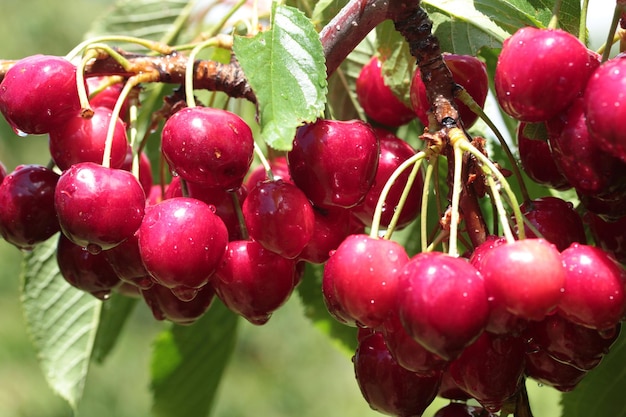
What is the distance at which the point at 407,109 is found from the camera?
1.42 meters

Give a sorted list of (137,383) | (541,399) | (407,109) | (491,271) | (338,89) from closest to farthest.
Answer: (491,271) → (407,109) → (338,89) → (541,399) → (137,383)

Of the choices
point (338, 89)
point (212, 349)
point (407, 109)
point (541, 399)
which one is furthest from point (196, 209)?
point (541, 399)

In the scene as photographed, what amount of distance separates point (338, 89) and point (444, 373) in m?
0.75

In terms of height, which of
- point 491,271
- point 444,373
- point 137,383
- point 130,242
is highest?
point 491,271

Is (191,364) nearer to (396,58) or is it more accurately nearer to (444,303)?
(396,58)

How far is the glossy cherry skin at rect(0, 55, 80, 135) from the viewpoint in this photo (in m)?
1.10

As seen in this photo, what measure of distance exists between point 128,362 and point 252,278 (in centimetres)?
510

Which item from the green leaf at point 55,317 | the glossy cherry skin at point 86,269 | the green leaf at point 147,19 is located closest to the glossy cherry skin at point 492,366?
the glossy cherry skin at point 86,269

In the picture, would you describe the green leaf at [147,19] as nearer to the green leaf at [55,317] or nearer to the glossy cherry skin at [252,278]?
the green leaf at [55,317]

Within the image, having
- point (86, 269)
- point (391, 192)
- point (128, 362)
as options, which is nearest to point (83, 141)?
point (86, 269)

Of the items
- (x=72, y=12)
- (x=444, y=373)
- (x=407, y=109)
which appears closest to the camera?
(x=444, y=373)

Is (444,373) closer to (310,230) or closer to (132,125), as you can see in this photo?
(310,230)

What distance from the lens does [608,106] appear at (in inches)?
32.8

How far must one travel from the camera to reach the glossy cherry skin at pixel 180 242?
1.02 metres
